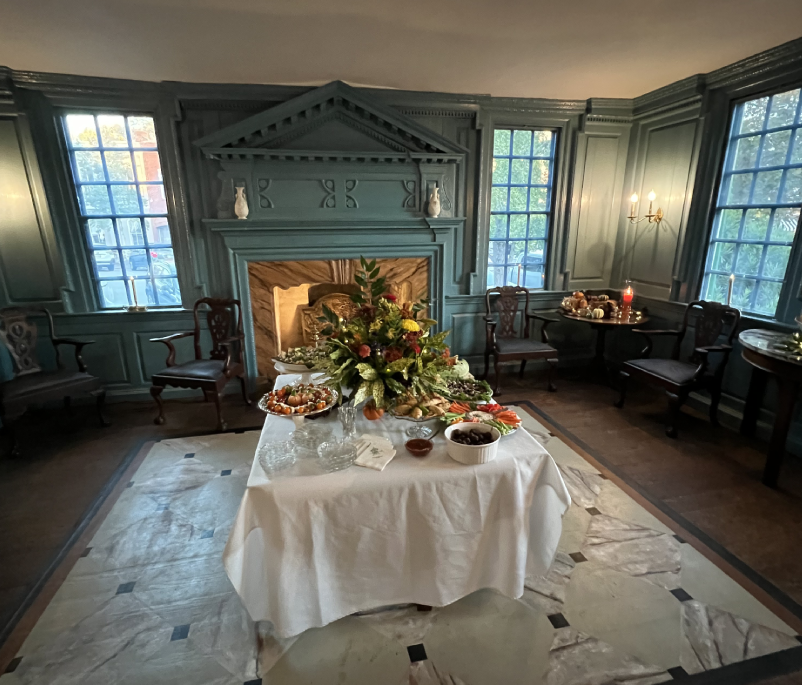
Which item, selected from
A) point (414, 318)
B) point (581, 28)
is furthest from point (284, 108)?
point (414, 318)

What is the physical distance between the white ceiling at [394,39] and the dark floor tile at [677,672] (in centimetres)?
316

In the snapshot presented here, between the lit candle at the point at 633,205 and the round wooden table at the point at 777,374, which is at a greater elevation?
the lit candle at the point at 633,205

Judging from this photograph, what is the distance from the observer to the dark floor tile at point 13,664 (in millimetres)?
1605

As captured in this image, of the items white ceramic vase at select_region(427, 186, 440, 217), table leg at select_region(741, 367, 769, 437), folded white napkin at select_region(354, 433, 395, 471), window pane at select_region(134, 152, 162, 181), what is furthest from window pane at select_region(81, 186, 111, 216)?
table leg at select_region(741, 367, 769, 437)

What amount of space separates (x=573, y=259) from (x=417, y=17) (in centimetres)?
295

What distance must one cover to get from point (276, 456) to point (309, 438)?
156mm

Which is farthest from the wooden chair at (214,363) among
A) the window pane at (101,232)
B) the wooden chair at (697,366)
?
the wooden chair at (697,366)

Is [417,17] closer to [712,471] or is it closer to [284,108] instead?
[284,108]

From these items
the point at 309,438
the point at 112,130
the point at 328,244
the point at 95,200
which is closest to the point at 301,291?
the point at 328,244

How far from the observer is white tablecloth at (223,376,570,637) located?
1.49 m

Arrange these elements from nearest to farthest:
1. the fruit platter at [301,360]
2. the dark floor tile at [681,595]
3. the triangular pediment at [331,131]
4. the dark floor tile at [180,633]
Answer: the dark floor tile at [180,633], the dark floor tile at [681,595], the fruit platter at [301,360], the triangular pediment at [331,131]

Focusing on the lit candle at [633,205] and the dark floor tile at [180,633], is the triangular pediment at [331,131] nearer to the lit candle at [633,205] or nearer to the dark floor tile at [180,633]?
the lit candle at [633,205]

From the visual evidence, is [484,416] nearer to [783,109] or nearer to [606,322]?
[606,322]

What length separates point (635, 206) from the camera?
→ 436 centimetres
